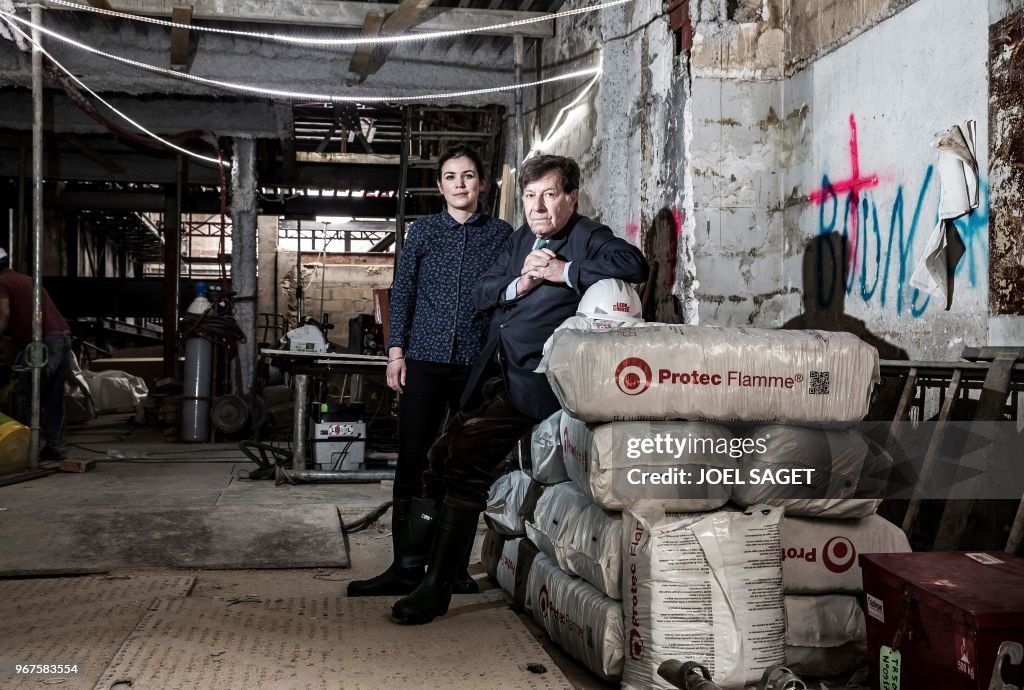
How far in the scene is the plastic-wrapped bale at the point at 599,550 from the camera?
87.7 inches

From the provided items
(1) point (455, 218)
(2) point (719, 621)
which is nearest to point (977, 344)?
(2) point (719, 621)

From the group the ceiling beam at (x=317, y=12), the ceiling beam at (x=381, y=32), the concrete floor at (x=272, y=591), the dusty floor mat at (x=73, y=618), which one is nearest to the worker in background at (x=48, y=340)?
→ the concrete floor at (x=272, y=591)

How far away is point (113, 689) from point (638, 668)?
1190 mm

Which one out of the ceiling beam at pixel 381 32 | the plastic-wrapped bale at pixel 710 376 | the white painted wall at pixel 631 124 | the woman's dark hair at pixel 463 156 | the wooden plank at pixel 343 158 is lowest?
the plastic-wrapped bale at pixel 710 376

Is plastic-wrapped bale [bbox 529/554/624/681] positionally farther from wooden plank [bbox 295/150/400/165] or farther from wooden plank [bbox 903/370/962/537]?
wooden plank [bbox 295/150/400/165]

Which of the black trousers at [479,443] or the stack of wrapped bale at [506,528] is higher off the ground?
the black trousers at [479,443]

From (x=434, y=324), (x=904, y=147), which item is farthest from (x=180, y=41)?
(x=904, y=147)

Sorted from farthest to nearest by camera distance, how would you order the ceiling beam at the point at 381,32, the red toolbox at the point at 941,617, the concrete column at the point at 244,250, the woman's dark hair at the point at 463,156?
1. the concrete column at the point at 244,250
2. the ceiling beam at the point at 381,32
3. the woman's dark hair at the point at 463,156
4. the red toolbox at the point at 941,617

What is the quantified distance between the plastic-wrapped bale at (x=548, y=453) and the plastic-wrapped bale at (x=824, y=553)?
680 mm

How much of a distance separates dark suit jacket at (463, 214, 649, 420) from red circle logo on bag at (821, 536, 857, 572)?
32.1 inches

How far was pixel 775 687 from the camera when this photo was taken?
1871mm

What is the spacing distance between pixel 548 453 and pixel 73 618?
1.47m

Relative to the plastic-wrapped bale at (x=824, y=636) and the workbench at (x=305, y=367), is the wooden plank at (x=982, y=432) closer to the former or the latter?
the plastic-wrapped bale at (x=824, y=636)

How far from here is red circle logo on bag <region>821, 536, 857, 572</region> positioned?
2.34m
